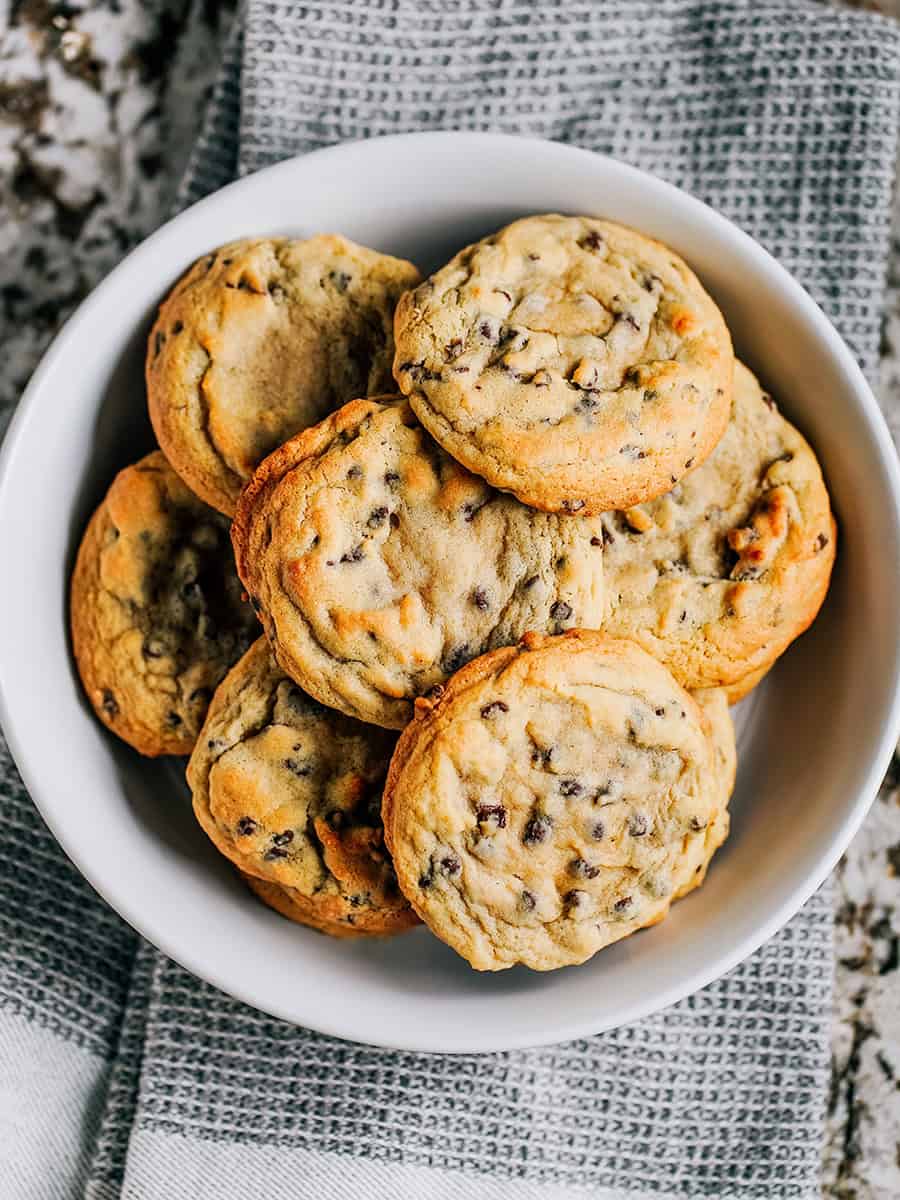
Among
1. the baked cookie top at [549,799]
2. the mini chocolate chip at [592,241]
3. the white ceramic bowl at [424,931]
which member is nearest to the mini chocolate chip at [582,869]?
the baked cookie top at [549,799]

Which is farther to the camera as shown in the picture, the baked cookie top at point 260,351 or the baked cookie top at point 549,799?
the baked cookie top at point 260,351

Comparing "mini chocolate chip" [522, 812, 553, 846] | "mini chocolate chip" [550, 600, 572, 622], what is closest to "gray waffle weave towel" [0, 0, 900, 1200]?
"mini chocolate chip" [522, 812, 553, 846]

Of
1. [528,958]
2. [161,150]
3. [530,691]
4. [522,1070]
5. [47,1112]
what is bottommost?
[47,1112]

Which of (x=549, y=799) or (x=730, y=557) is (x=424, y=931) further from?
(x=730, y=557)

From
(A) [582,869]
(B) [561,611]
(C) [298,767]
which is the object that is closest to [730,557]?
(B) [561,611]

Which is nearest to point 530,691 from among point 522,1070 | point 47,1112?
point 522,1070

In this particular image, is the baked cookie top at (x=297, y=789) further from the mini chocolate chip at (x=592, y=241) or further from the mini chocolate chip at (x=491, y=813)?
the mini chocolate chip at (x=592, y=241)

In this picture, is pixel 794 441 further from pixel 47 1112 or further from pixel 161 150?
pixel 47 1112
